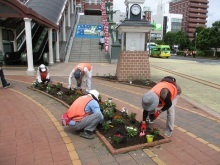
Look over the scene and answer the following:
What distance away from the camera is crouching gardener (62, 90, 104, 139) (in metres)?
4.47

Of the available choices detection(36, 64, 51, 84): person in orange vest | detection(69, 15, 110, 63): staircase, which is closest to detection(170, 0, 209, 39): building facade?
detection(69, 15, 110, 63): staircase

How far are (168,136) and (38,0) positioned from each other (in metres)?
22.0

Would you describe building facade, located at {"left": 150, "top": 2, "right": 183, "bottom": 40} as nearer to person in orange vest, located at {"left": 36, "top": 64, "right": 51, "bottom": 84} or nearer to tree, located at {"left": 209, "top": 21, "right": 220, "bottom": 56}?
tree, located at {"left": 209, "top": 21, "right": 220, "bottom": 56}

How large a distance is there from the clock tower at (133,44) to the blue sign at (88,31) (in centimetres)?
1788

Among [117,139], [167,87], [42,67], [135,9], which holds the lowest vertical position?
[117,139]

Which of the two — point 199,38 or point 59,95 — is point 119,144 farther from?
point 199,38

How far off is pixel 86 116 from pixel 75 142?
543 millimetres

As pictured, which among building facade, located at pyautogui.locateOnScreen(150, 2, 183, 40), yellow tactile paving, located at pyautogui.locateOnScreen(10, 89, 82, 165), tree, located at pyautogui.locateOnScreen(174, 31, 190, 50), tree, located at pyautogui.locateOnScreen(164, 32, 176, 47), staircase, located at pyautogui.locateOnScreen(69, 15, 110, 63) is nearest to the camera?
yellow tactile paving, located at pyautogui.locateOnScreen(10, 89, 82, 165)

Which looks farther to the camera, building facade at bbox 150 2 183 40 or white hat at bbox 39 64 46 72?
building facade at bbox 150 2 183 40

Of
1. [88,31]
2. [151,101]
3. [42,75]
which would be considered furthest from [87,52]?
[151,101]

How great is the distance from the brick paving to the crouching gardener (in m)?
0.23

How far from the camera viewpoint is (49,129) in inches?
197

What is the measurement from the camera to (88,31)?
29531 mm

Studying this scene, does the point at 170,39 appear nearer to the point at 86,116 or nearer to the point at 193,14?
the point at 193,14
